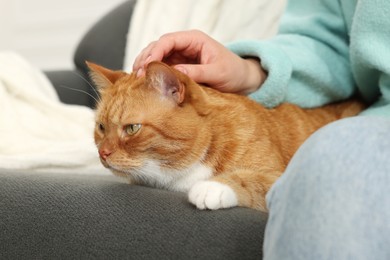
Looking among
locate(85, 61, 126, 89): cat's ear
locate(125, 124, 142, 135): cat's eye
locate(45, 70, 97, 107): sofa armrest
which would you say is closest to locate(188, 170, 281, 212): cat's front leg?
locate(125, 124, 142, 135): cat's eye

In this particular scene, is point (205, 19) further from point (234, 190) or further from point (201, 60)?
point (234, 190)

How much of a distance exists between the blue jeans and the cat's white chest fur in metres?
0.40

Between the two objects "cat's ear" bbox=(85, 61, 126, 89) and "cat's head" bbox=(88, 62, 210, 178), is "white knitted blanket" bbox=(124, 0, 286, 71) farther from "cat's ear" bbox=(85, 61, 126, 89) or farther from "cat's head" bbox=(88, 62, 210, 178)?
"cat's head" bbox=(88, 62, 210, 178)

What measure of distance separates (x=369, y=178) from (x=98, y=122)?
607 mm

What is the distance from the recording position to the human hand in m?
0.93

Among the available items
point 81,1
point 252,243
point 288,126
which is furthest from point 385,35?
point 81,1

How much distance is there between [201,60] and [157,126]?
0.17 metres

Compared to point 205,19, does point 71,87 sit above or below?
below

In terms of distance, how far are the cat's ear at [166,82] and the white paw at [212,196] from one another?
0.60ft

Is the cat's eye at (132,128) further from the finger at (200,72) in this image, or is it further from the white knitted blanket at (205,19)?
the white knitted blanket at (205,19)

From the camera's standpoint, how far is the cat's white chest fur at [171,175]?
90cm

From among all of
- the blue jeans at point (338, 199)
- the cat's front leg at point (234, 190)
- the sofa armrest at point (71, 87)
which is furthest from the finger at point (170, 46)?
the sofa armrest at point (71, 87)

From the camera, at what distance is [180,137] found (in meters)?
0.89

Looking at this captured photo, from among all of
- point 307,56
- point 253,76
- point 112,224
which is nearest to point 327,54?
point 307,56
